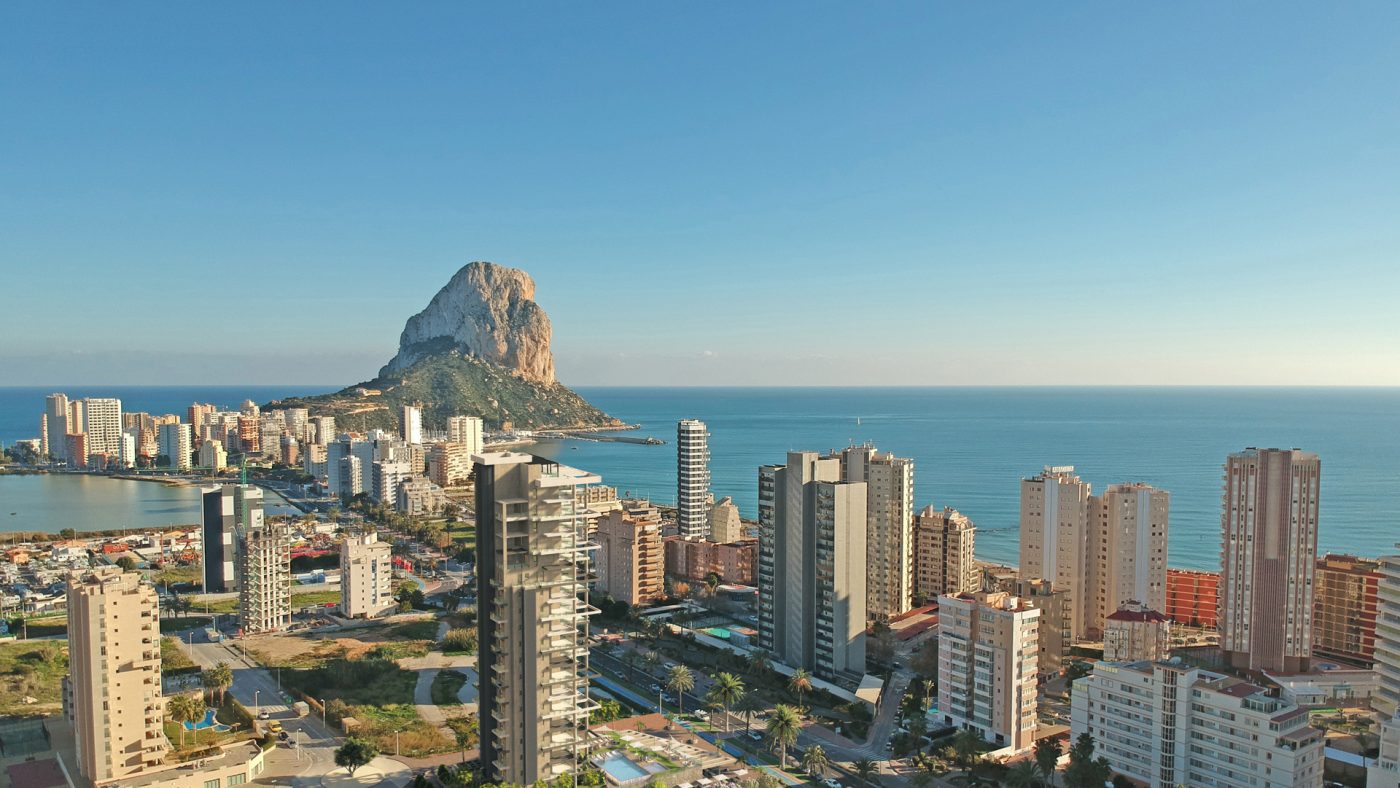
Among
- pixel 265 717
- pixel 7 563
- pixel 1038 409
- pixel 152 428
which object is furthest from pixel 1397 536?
pixel 1038 409

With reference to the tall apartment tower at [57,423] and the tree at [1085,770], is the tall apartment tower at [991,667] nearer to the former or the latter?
the tree at [1085,770]

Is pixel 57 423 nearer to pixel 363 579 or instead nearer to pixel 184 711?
pixel 363 579

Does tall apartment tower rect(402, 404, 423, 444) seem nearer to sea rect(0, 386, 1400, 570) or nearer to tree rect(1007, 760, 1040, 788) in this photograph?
sea rect(0, 386, 1400, 570)

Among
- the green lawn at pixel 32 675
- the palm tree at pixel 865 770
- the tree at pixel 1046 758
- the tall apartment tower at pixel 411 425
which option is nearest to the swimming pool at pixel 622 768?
the palm tree at pixel 865 770

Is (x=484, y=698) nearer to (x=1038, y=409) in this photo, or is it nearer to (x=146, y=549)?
(x=146, y=549)

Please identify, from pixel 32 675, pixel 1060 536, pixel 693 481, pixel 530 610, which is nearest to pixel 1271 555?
pixel 1060 536

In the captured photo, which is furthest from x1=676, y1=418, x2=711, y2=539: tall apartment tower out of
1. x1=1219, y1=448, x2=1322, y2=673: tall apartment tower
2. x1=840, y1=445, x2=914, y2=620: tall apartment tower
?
x1=1219, y1=448, x2=1322, y2=673: tall apartment tower

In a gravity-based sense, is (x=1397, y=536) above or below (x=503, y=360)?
below
